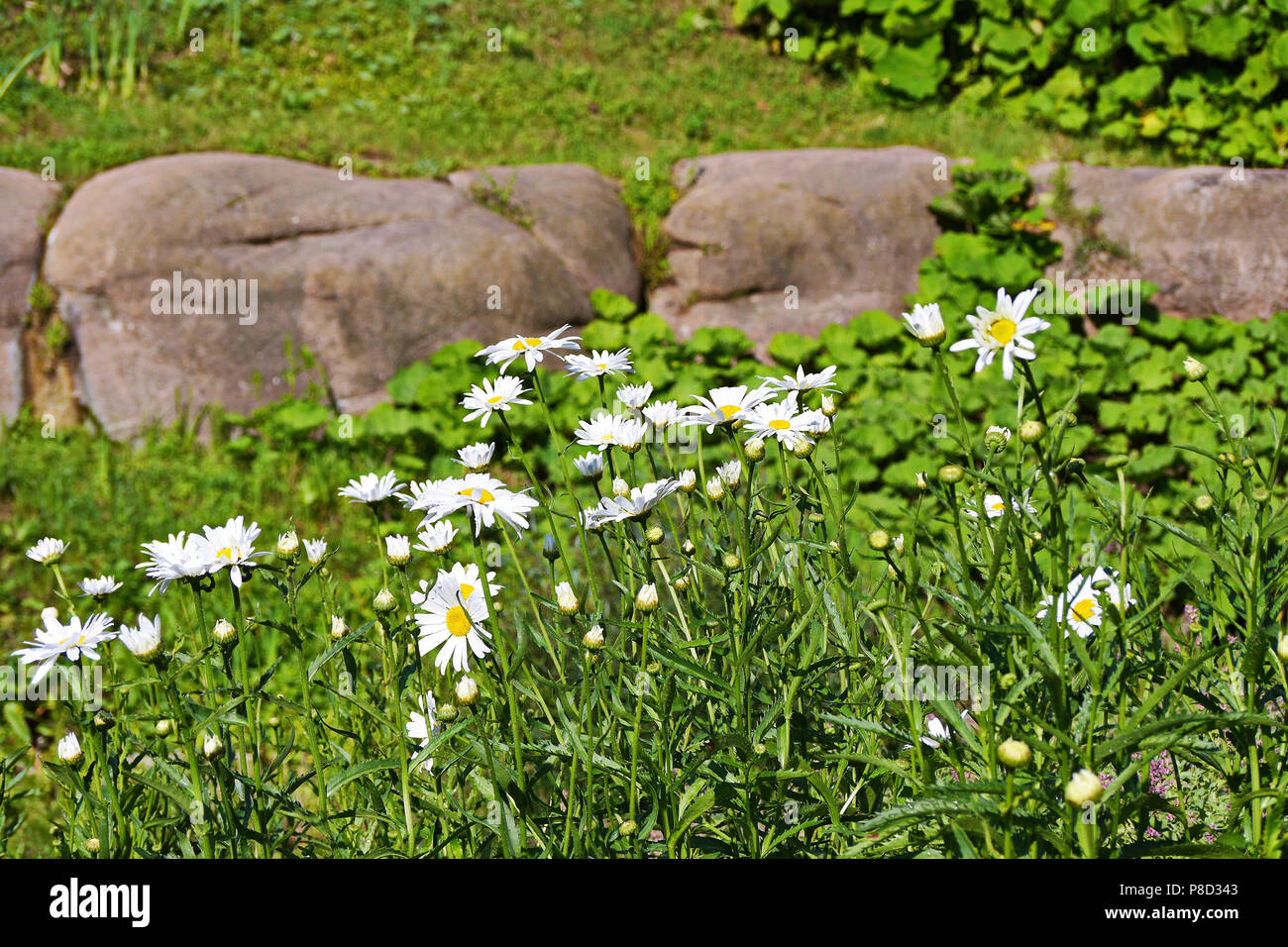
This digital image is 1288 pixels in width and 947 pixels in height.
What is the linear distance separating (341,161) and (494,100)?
1.47 meters

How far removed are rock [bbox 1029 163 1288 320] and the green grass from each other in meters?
0.82

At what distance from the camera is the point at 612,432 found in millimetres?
1571

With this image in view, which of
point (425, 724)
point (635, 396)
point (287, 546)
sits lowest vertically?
point (425, 724)

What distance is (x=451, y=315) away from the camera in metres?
4.61

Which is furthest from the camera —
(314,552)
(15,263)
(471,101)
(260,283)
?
(471,101)

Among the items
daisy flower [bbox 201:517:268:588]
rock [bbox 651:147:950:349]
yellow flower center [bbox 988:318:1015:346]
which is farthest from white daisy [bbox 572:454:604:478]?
rock [bbox 651:147:950:349]

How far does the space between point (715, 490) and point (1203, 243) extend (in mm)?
4528

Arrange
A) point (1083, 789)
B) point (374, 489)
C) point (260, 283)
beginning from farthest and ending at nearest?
point (260, 283)
point (374, 489)
point (1083, 789)

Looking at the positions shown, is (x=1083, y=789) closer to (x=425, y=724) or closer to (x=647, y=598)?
(x=647, y=598)

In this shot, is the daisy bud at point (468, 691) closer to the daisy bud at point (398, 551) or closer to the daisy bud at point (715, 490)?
the daisy bud at point (398, 551)

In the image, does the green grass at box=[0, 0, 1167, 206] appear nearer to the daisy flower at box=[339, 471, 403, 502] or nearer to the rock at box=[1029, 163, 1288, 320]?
the rock at box=[1029, 163, 1288, 320]

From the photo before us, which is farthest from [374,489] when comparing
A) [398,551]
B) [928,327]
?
[928,327]

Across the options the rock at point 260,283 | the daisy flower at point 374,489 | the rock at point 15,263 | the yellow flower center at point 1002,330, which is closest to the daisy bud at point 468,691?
the daisy flower at point 374,489
